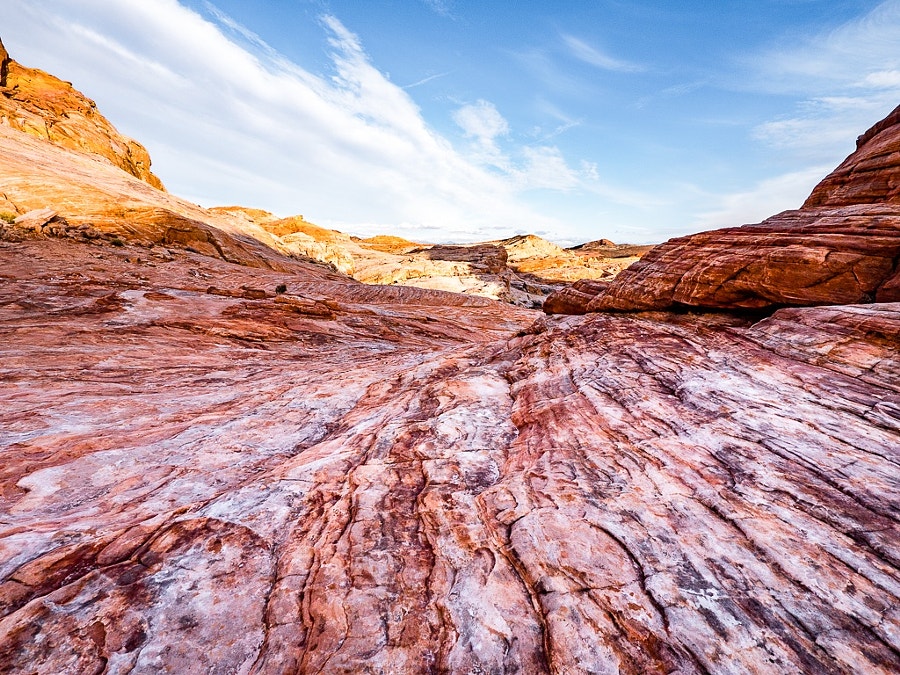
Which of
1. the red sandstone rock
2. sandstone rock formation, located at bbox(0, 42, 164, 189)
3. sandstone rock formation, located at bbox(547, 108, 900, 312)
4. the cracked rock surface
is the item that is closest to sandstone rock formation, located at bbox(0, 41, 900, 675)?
the cracked rock surface

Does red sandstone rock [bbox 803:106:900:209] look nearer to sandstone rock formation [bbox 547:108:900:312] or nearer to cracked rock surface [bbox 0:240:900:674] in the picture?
sandstone rock formation [bbox 547:108:900:312]

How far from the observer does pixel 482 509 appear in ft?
17.4

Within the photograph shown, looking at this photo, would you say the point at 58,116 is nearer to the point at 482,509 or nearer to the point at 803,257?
the point at 482,509

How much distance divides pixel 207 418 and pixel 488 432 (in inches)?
259

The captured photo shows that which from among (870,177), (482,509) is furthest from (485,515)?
(870,177)

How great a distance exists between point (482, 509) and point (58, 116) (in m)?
79.4

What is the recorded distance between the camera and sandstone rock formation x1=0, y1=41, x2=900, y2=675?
3.44 metres

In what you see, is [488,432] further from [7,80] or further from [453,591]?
[7,80]

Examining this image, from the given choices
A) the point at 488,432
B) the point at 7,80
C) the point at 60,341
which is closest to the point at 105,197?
the point at 60,341

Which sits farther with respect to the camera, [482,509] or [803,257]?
[803,257]

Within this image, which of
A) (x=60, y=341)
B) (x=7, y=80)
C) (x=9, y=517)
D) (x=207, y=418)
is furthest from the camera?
(x=7, y=80)

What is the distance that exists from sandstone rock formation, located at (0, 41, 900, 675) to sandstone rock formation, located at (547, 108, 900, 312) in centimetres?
46

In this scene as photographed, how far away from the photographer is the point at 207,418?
354 inches

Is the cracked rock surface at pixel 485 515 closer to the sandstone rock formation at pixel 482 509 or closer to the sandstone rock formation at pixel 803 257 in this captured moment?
the sandstone rock formation at pixel 482 509
